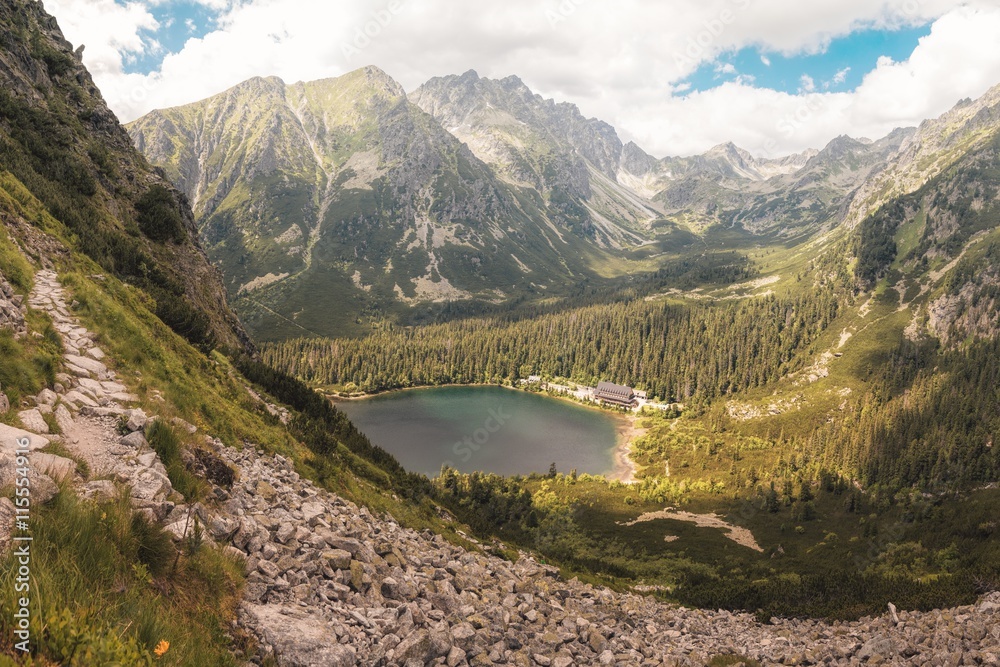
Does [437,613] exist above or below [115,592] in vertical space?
below

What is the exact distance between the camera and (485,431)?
495 ft

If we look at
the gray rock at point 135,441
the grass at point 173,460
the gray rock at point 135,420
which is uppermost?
the gray rock at point 135,420

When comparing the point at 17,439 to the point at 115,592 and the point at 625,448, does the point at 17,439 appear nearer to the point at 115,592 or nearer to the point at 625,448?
the point at 115,592

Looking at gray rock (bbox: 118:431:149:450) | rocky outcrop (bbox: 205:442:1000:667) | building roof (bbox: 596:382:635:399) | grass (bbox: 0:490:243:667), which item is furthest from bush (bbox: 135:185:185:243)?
building roof (bbox: 596:382:635:399)

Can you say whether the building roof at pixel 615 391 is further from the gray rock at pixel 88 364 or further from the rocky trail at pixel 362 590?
the gray rock at pixel 88 364

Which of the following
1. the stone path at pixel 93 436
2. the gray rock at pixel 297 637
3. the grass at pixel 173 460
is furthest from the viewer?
the grass at pixel 173 460

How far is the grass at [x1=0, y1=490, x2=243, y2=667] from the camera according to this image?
4.73 meters

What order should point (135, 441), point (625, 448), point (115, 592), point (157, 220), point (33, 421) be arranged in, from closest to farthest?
1. point (115, 592)
2. point (33, 421)
3. point (135, 441)
4. point (157, 220)
5. point (625, 448)

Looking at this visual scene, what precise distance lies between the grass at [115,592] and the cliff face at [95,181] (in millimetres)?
26260

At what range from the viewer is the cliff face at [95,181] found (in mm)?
31812

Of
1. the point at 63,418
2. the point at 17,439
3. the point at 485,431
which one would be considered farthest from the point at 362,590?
the point at 485,431

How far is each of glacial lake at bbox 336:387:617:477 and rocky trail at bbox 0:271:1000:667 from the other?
10012 centimetres

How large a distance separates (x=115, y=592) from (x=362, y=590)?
5.98 m

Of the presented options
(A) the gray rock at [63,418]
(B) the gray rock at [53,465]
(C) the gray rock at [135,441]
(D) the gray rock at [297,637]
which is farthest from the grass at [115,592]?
(A) the gray rock at [63,418]
